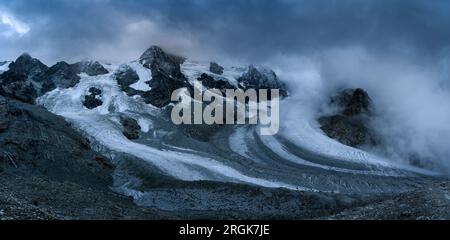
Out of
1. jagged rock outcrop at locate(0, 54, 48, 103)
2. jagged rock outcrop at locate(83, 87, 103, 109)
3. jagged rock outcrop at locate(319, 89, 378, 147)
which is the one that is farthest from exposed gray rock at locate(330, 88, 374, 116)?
jagged rock outcrop at locate(0, 54, 48, 103)

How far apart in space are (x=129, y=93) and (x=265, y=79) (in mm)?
66373

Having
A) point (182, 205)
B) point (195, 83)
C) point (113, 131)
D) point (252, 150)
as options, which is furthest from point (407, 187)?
point (195, 83)

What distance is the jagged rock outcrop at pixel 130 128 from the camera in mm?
100787

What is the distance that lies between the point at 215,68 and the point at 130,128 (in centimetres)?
7751

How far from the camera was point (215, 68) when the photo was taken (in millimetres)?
→ 179000

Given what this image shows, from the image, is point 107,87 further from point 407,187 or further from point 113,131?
point 407,187

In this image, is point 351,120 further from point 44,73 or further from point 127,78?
point 44,73

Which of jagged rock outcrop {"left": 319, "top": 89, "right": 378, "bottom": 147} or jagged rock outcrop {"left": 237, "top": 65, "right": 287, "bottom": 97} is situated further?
jagged rock outcrop {"left": 237, "top": 65, "right": 287, "bottom": 97}

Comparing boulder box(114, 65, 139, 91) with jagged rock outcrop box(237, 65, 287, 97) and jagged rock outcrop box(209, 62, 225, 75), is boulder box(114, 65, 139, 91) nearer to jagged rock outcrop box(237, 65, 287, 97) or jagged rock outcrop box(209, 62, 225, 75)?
jagged rock outcrop box(209, 62, 225, 75)

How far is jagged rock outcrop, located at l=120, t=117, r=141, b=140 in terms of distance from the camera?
331 feet

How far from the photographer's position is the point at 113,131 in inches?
3871

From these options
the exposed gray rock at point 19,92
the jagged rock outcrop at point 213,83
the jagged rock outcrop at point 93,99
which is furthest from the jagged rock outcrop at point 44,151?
the jagged rock outcrop at point 213,83

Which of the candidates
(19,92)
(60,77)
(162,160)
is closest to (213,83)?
(60,77)

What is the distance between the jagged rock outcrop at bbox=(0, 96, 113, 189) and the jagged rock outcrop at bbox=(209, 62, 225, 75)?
9872cm
